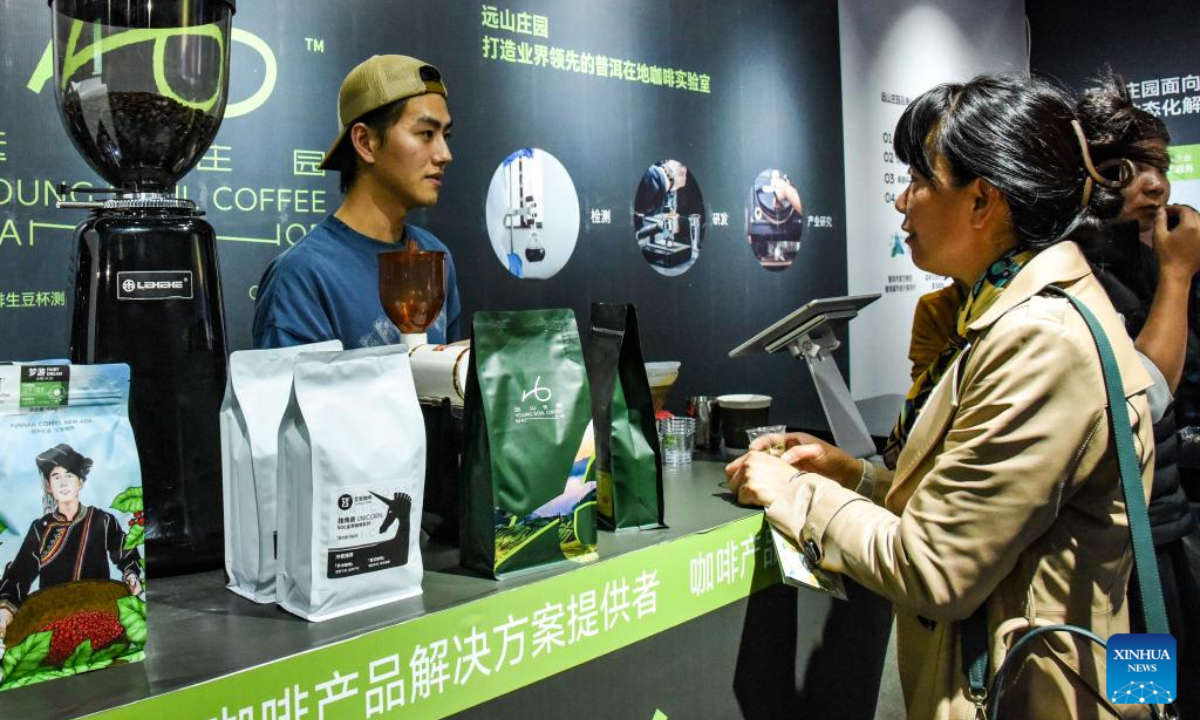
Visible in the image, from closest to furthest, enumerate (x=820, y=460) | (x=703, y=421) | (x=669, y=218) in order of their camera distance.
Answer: (x=820, y=460) < (x=703, y=421) < (x=669, y=218)

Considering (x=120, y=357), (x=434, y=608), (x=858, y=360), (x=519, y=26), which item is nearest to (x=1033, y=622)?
(x=434, y=608)

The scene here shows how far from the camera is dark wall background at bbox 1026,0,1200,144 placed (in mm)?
5113

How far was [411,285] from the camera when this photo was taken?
4.82 feet

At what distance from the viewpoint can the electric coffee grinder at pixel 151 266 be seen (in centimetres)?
128

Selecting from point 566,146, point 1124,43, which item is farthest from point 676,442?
point 1124,43

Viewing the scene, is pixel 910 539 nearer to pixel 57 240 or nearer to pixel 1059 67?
pixel 57 240

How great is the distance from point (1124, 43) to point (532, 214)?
388 cm

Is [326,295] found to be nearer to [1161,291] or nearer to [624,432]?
[624,432]

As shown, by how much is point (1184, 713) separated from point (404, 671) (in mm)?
1958

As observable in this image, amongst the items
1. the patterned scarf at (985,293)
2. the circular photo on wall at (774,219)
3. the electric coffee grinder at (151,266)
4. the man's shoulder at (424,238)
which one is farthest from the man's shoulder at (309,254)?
the circular photo on wall at (774,219)

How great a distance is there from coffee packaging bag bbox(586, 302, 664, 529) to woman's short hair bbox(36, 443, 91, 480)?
699 millimetres

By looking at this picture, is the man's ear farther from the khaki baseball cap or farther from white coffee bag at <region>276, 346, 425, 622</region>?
white coffee bag at <region>276, 346, 425, 622</region>

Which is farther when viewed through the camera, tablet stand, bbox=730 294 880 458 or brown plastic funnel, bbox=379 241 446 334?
tablet stand, bbox=730 294 880 458

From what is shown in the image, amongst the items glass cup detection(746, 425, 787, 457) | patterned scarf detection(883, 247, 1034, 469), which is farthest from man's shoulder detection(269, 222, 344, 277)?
patterned scarf detection(883, 247, 1034, 469)
